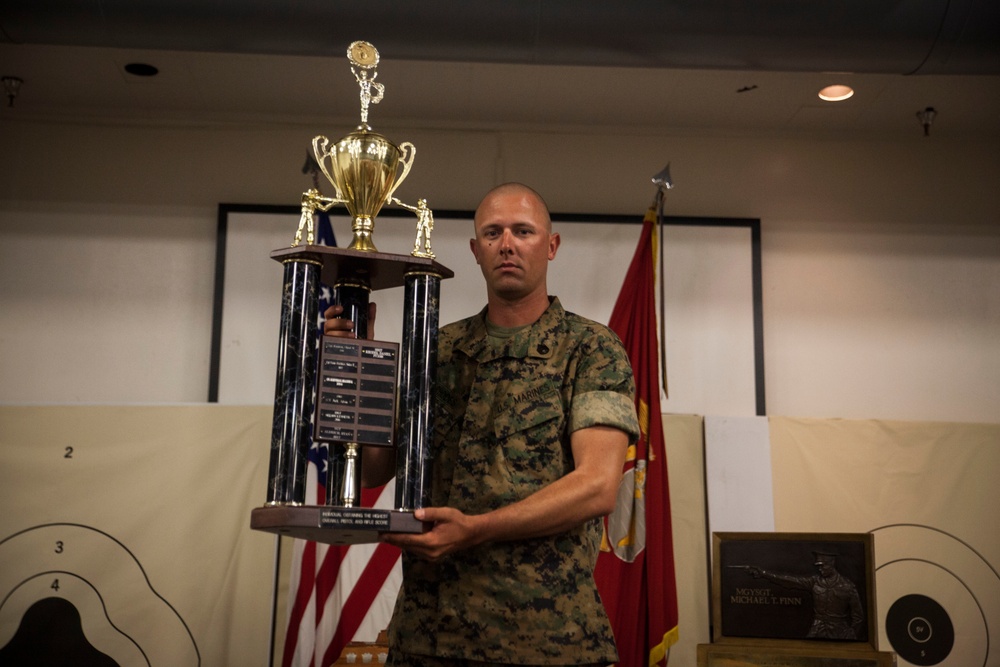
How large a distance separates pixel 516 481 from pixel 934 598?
308cm

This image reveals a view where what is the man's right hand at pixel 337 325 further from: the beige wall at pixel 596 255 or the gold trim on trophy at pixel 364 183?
the beige wall at pixel 596 255

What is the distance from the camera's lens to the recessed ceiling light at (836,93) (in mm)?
4375

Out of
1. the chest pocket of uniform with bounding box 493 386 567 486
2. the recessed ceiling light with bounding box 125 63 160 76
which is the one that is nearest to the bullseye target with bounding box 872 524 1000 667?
the chest pocket of uniform with bounding box 493 386 567 486

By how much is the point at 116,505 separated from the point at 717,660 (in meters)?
2.53

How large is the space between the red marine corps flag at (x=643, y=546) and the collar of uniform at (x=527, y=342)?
66.1 inches

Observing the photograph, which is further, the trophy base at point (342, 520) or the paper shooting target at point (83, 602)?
the paper shooting target at point (83, 602)

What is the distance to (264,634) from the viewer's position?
13.2 feet

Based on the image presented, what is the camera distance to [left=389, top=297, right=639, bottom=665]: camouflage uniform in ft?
5.86

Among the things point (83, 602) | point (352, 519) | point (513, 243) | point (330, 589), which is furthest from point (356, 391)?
point (83, 602)

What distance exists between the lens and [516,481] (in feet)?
6.14

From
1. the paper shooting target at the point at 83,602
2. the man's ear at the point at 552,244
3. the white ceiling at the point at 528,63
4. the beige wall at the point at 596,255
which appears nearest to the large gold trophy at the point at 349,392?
the man's ear at the point at 552,244

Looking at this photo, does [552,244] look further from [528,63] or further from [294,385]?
[528,63]

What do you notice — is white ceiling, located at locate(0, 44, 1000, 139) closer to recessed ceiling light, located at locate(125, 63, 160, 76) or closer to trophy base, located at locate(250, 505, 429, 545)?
recessed ceiling light, located at locate(125, 63, 160, 76)

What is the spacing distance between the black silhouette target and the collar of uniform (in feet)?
9.45
